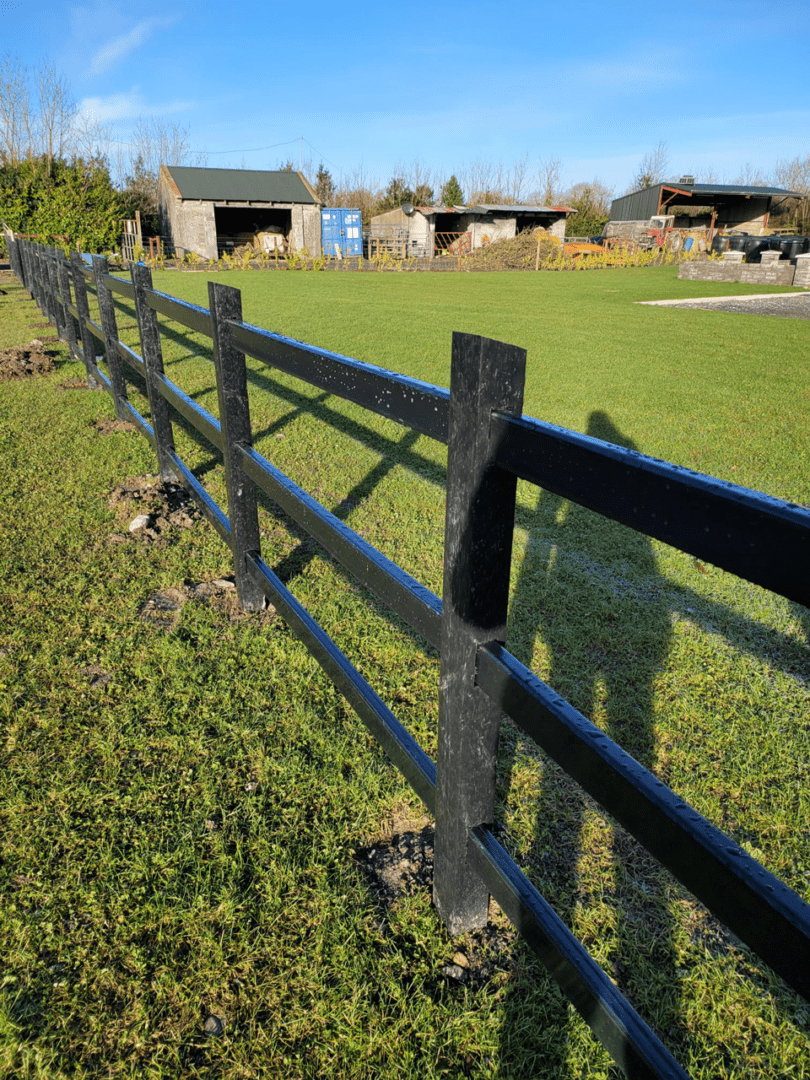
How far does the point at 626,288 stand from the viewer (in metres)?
24.3

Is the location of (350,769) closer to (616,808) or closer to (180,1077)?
(180,1077)

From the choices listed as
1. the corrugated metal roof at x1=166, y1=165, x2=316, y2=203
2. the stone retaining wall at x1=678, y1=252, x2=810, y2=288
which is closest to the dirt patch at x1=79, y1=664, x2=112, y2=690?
the stone retaining wall at x1=678, y1=252, x2=810, y2=288

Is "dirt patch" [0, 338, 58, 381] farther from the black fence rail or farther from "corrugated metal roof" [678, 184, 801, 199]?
"corrugated metal roof" [678, 184, 801, 199]

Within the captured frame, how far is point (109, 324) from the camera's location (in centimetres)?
568

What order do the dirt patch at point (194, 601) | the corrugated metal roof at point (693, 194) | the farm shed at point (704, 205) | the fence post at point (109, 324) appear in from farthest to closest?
the farm shed at point (704, 205) → the corrugated metal roof at point (693, 194) → the fence post at point (109, 324) → the dirt patch at point (194, 601)

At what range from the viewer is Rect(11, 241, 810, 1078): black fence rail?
0.82 meters

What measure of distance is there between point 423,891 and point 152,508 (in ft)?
10.9

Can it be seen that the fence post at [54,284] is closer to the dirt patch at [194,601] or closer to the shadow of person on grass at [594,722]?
the dirt patch at [194,601]

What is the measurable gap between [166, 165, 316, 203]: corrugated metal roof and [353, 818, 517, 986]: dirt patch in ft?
145

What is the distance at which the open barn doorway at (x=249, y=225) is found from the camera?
152 feet

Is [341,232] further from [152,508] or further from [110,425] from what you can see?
[152,508]

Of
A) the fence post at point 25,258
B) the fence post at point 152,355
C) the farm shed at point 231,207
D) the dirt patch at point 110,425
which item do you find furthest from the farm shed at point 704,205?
the fence post at point 152,355

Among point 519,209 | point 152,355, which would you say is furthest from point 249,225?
point 152,355

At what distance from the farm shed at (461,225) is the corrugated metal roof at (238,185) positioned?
19.7 feet
